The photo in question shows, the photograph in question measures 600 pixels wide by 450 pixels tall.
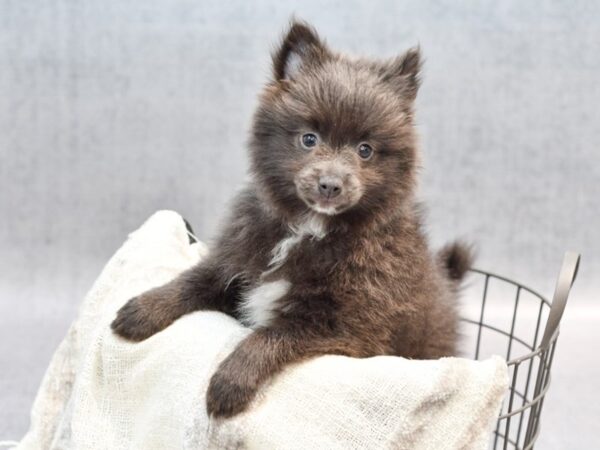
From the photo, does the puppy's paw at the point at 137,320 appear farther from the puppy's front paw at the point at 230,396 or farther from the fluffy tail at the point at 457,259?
the fluffy tail at the point at 457,259

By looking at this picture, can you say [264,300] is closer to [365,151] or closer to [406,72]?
[365,151]

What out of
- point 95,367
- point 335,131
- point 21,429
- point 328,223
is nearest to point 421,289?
point 328,223

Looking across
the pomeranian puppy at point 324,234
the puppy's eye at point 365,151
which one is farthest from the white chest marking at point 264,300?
the puppy's eye at point 365,151

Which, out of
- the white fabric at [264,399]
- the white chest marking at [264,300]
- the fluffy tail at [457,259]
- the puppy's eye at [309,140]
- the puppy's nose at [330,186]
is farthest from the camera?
the fluffy tail at [457,259]

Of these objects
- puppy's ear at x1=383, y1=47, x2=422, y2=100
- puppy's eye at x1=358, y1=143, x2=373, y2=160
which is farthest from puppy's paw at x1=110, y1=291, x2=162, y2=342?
puppy's ear at x1=383, y1=47, x2=422, y2=100

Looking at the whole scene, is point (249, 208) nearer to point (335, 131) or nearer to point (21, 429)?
point (335, 131)
